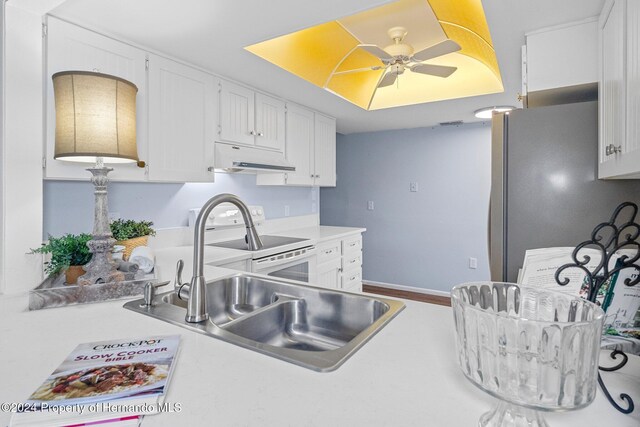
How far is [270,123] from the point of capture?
9.91 feet

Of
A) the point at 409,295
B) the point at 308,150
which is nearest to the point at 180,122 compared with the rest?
the point at 308,150

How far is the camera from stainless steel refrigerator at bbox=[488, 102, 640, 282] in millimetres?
1328

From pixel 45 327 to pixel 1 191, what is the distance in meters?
0.98

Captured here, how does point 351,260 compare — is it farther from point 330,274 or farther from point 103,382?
point 103,382

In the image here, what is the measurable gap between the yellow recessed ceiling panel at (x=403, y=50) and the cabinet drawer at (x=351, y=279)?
5.84ft

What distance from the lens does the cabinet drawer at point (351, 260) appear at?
3441 mm

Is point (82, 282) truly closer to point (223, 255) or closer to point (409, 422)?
point (223, 255)

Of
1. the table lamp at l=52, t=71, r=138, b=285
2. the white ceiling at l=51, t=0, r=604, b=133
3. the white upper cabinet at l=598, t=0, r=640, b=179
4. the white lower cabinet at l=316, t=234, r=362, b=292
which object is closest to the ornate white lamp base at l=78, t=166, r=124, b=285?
the table lamp at l=52, t=71, r=138, b=285

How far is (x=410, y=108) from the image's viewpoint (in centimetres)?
341

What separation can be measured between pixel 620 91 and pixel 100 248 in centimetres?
192

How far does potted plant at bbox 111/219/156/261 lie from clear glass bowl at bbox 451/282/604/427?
5.77ft

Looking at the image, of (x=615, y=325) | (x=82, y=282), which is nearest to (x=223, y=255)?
(x=82, y=282)

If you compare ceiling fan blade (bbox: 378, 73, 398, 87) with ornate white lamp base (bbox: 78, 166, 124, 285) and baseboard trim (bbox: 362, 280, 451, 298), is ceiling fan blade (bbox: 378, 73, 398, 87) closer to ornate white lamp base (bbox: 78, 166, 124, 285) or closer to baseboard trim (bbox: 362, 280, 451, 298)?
ornate white lamp base (bbox: 78, 166, 124, 285)

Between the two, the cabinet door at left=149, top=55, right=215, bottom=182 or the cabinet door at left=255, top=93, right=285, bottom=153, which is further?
the cabinet door at left=255, top=93, right=285, bottom=153
